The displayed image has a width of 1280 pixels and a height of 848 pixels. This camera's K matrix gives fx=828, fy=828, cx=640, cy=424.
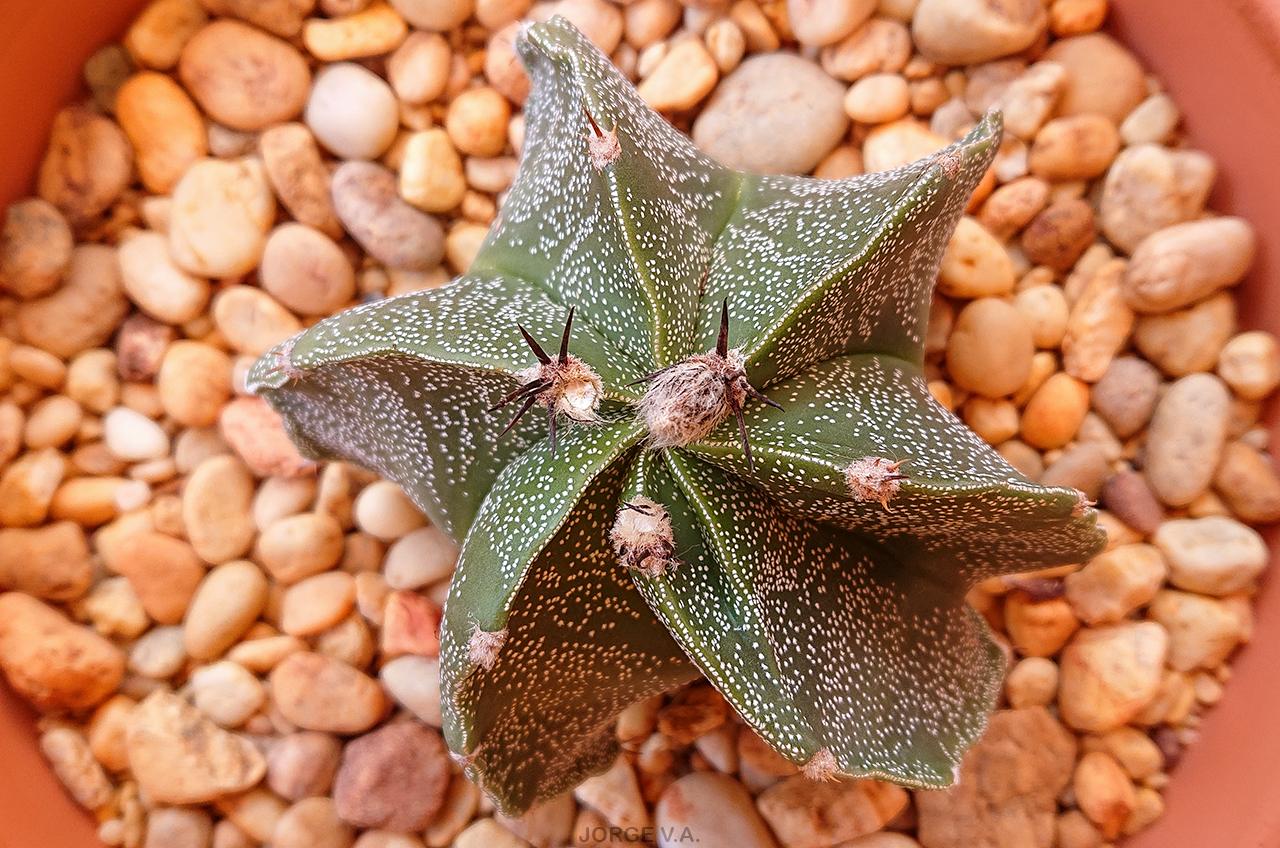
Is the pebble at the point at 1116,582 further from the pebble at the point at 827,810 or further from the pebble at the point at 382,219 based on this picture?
the pebble at the point at 382,219

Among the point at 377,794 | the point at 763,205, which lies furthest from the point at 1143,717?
the point at 377,794

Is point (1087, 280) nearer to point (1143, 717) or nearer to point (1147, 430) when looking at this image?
point (1147, 430)

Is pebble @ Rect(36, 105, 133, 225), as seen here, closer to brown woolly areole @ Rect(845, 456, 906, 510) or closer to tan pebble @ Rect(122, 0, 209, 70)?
tan pebble @ Rect(122, 0, 209, 70)

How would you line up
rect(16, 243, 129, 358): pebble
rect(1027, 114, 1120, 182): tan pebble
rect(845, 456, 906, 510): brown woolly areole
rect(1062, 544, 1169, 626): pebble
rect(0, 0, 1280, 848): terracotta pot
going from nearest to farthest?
1. rect(845, 456, 906, 510): brown woolly areole
2. rect(0, 0, 1280, 848): terracotta pot
3. rect(1062, 544, 1169, 626): pebble
4. rect(1027, 114, 1120, 182): tan pebble
5. rect(16, 243, 129, 358): pebble

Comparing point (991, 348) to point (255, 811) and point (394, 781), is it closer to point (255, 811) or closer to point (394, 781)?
point (394, 781)

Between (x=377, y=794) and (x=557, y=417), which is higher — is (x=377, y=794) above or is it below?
below

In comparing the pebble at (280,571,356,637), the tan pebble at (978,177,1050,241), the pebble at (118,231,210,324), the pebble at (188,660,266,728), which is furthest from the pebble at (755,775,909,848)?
the pebble at (118,231,210,324)
